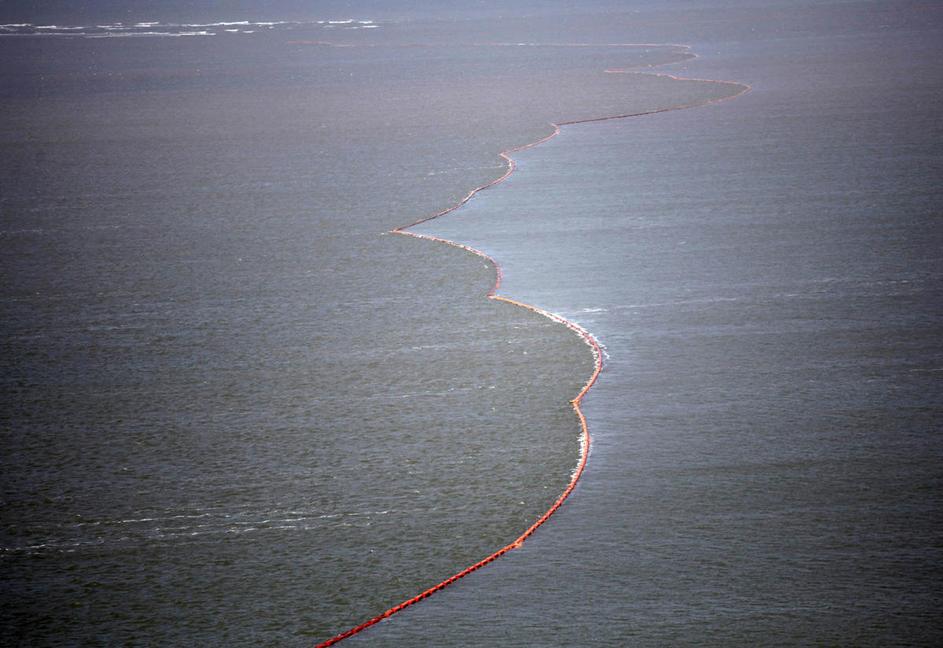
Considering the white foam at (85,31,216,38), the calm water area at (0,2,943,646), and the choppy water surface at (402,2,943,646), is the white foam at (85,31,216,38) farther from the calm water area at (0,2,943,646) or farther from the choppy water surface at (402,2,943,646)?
the choppy water surface at (402,2,943,646)

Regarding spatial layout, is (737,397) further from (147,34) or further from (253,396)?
(147,34)

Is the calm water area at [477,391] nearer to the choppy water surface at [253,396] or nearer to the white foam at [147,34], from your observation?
the choppy water surface at [253,396]

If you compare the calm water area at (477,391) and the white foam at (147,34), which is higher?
the white foam at (147,34)

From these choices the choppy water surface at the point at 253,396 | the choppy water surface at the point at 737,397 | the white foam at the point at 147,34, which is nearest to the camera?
the choppy water surface at the point at 737,397

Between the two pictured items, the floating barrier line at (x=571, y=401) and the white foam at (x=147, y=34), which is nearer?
the floating barrier line at (x=571, y=401)

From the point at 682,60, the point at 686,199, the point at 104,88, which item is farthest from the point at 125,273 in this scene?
the point at 682,60

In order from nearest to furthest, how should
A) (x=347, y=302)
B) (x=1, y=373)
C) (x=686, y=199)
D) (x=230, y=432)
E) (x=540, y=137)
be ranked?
(x=230, y=432)
(x=1, y=373)
(x=347, y=302)
(x=686, y=199)
(x=540, y=137)

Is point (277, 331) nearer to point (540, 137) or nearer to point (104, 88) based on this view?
Answer: point (540, 137)

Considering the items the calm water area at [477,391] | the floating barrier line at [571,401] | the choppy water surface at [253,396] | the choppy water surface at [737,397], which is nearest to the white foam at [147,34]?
the calm water area at [477,391]
